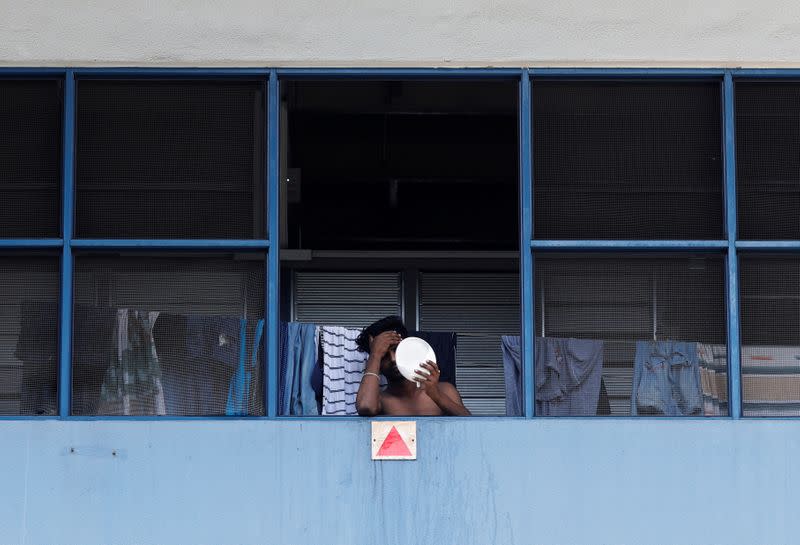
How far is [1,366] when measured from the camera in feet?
16.4

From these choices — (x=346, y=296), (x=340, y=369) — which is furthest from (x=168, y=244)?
(x=346, y=296)

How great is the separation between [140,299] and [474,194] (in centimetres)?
428

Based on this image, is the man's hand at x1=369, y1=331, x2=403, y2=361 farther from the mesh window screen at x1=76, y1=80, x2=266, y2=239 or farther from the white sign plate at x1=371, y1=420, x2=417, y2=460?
the mesh window screen at x1=76, y1=80, x2=266, y2=239

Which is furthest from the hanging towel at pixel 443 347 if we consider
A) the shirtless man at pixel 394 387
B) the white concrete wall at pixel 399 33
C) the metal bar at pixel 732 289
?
the white concrete wall at pixel 399 33

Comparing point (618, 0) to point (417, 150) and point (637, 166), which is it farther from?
point (417, 150)

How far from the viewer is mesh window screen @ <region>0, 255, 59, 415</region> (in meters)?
4.98

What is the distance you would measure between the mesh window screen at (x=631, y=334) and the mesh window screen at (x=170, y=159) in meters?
1.37

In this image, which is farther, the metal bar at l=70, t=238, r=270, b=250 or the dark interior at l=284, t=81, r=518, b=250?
the dark interior at l=284, t=81, r=518, b=250

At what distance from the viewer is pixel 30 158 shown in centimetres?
508

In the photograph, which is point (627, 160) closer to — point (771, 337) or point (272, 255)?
point (771, 337)

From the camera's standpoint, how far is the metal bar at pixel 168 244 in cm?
497

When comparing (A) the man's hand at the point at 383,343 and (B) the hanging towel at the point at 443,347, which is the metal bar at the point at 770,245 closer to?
(A) the man's hand at the point at 383,343

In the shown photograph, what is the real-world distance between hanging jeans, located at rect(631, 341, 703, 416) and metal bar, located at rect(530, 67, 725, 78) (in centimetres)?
118

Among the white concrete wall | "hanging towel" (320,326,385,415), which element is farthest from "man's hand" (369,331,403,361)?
the white concrete wall
